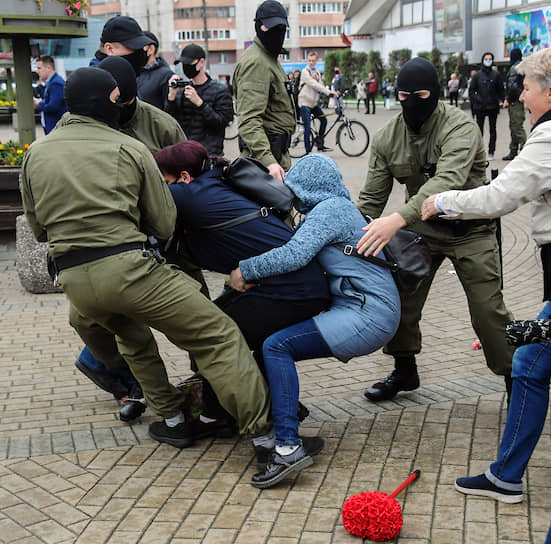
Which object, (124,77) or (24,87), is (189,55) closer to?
(124,77)

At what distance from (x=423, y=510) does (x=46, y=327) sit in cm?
417

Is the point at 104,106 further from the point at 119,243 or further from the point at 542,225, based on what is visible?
the point at 542,225

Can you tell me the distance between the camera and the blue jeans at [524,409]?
341cm

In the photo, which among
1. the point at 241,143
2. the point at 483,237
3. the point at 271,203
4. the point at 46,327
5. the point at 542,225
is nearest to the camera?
the point at 542,225

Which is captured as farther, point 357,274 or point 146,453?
point 146,453

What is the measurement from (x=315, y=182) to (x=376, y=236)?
394mm

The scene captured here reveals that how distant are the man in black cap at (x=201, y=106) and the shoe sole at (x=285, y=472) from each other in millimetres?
3907

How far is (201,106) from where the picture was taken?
7195mm

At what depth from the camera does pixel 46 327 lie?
22.6ft

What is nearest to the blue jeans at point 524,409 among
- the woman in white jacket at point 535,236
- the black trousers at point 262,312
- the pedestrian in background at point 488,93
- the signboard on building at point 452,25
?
the woman in white jacket at point 535,236

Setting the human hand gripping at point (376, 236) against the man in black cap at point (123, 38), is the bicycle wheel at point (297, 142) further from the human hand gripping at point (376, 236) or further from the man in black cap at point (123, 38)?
the human hand gripping at point (376, 236)

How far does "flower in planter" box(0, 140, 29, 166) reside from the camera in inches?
376

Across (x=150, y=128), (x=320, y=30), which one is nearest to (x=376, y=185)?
(x=150, y=128)

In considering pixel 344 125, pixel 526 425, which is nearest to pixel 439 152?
pixel 526 425
